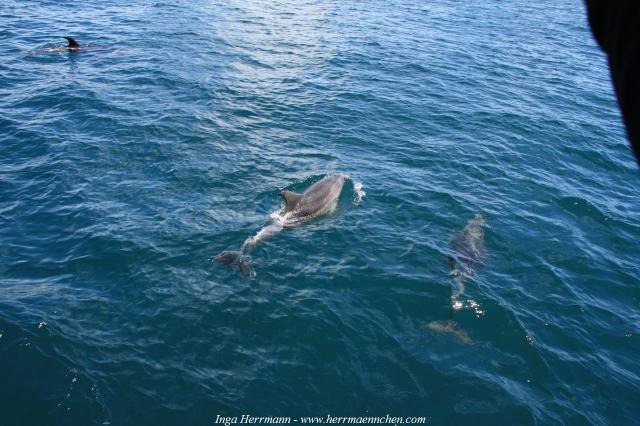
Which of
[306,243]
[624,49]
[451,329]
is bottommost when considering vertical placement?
[451,329]

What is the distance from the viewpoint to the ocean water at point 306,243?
440 inches

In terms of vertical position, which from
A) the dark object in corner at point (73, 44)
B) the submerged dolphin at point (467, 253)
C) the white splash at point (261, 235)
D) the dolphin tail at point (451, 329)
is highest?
the dark object in corner at point (73, 44)

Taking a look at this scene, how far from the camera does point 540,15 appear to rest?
49375 mm

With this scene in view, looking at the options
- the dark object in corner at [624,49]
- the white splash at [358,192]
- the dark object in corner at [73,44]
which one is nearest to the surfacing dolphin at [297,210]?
the white splash at [358,192]

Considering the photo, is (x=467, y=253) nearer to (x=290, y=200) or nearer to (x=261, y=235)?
(x=290, y=200)

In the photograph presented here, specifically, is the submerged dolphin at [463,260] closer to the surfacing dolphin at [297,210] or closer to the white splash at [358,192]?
the white splash at [358,192]

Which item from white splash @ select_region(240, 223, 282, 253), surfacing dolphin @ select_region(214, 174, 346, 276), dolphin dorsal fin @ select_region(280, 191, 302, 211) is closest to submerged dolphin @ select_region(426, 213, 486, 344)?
surfacing dolphin @ select_region(214, 174, 346, 276)

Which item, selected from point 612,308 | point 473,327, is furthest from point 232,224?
point 612,308

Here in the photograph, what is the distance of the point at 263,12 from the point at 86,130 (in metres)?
29.9

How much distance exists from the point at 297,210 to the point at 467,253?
6.38 m

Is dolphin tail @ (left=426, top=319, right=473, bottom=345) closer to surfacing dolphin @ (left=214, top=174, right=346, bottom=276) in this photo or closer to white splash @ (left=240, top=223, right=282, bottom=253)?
surfacing dolphin @ (left=214, top=174, right=346, bottom=276)

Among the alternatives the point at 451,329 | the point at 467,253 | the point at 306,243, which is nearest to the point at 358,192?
the point at 306,243

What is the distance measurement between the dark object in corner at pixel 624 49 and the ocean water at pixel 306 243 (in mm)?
10215

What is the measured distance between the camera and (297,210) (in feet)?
55.0
